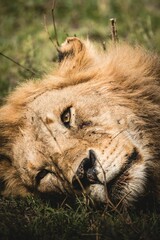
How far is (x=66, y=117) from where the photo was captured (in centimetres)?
316

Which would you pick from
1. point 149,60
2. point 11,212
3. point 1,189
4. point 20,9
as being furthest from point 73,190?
point 20,9

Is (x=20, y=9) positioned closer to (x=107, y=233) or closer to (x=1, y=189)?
(x=1, y=189)

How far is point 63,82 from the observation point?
349cm

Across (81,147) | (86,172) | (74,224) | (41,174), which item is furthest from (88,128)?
Result: (74,224)

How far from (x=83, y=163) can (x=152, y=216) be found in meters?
0.58

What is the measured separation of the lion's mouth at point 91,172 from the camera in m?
2.67

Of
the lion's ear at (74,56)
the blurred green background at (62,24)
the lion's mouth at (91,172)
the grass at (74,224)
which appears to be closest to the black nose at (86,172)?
the lion's mouth at (91,172)

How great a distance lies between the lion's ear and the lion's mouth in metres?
1.17

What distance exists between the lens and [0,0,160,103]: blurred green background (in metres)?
6.07

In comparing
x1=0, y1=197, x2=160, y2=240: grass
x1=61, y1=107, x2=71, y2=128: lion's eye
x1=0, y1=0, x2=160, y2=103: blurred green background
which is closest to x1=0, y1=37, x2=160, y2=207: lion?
x1=61, y1=107, x2=71, y2=128: lion's eye

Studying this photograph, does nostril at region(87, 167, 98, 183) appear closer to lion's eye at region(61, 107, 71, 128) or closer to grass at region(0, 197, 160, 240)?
grass at region(0, 197, 160, 240)

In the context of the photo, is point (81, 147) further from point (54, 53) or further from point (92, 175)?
point (54, 53)

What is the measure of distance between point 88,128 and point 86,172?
0.40m

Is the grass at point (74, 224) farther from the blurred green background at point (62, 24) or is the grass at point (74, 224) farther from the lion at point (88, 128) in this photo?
the blurred green background at point (62, 24)
